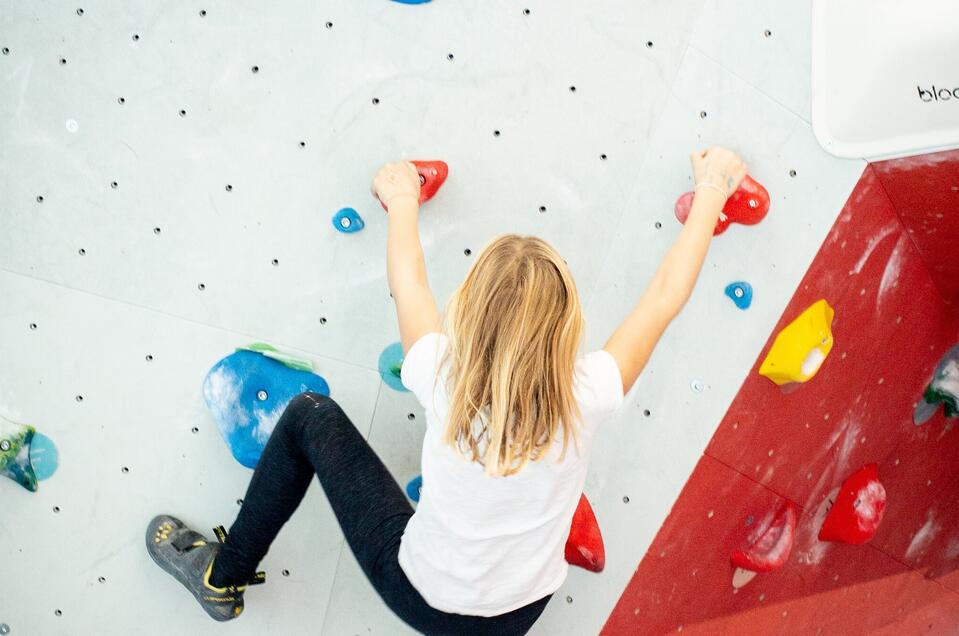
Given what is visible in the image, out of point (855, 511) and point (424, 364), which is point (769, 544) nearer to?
point (855, 511)

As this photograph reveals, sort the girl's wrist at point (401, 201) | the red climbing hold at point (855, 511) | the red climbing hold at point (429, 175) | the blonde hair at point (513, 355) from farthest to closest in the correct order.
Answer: the red climbing hold at point (855, 511) < the red climbing hold at point (429, 175) < the girl's wrist at point (401, 201) < the blonde hair at point (513, 355)

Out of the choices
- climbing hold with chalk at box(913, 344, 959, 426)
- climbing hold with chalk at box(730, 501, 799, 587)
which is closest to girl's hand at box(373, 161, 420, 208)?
climbing hold with chalk at box(730, 501, 799, 587)

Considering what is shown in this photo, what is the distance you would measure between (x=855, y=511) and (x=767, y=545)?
27 cm

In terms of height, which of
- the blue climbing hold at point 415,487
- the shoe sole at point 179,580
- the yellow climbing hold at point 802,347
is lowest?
the shoe sole at point 179,580

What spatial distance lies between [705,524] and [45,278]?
1363 mm

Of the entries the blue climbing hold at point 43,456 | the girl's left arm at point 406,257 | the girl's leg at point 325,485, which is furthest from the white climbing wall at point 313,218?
the girl's leg at point 325,485

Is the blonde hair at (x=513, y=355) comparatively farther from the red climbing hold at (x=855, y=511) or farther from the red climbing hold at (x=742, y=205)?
the red climbing hold at (x=855, y=511)

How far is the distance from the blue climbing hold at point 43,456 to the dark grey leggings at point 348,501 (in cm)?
50

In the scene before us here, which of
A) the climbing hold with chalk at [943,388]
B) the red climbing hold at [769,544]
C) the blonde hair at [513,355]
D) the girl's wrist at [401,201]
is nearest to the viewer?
the blonde hair at [513,355]

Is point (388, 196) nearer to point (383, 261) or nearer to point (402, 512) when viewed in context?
point (383, 261)

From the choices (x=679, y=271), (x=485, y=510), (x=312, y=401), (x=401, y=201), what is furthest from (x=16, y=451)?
(x=679, y=271)

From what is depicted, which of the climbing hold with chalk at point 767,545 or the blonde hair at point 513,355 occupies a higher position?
the blonde hair at point 513,355

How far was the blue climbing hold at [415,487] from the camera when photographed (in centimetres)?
167

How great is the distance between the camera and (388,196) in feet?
4.84
